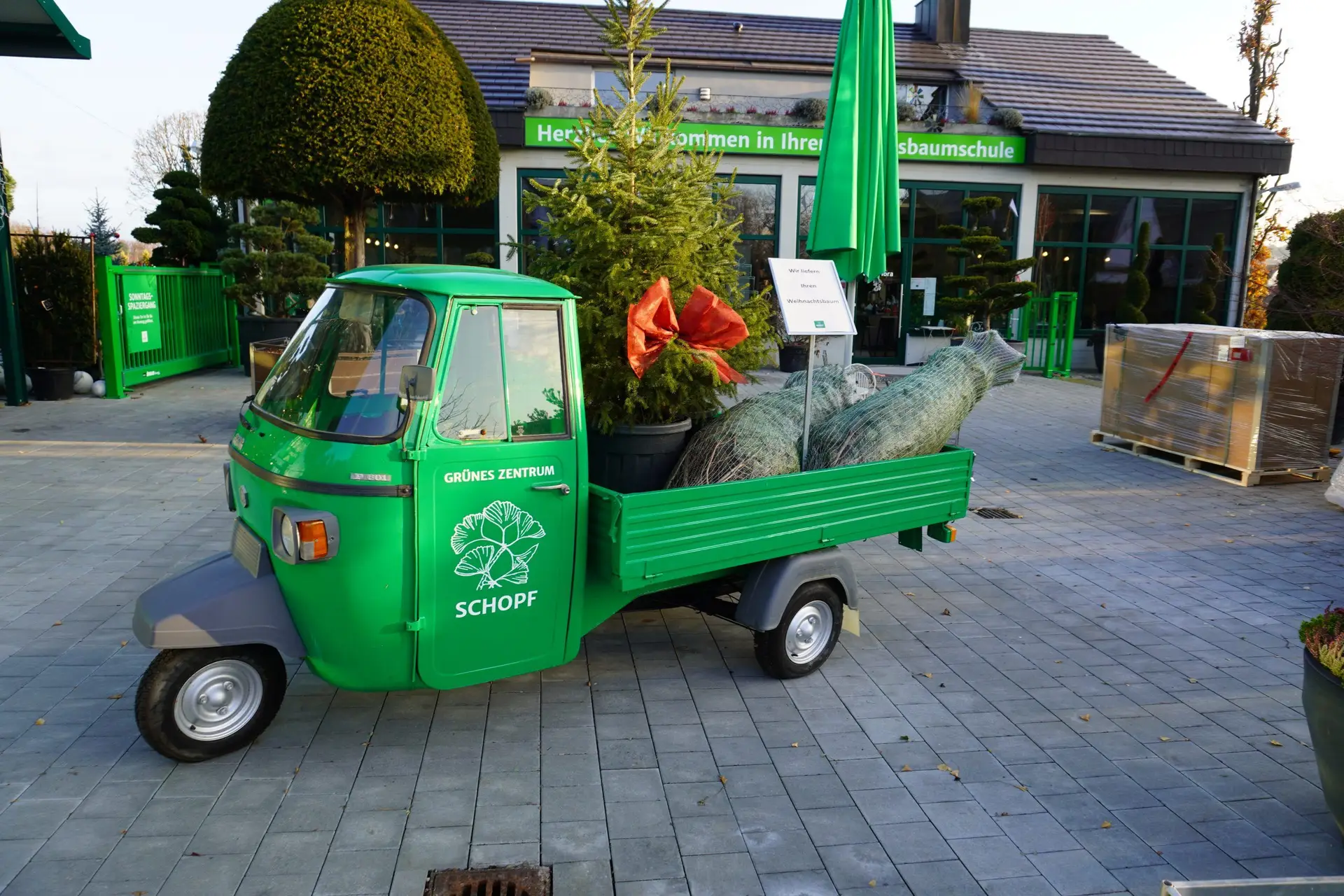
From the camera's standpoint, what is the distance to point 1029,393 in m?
16.1

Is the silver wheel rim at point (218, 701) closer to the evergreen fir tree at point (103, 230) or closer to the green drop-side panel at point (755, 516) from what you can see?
the green drop-side panel at point (755, 516)

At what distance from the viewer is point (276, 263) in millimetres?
15602

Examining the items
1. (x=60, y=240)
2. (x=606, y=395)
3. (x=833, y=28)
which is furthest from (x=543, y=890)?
(x=833, y=28)

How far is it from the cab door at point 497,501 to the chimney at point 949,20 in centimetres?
2174

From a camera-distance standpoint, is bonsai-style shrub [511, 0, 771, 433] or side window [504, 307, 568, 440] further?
bonsai-style shrub [511, 0, 771, 433]

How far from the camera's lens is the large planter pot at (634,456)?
484 cm

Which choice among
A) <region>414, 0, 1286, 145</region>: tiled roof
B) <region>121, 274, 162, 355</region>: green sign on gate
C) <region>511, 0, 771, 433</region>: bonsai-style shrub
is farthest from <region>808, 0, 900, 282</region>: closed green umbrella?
<region>414, 0, 1286, 145</region>: tiled roof

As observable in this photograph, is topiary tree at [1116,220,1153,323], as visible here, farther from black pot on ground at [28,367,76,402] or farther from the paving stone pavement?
black pot on ground at [28,367,76,402]

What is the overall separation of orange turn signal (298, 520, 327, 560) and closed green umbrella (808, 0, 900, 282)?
567 centimetres

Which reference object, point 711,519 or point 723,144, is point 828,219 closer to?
point 711,519

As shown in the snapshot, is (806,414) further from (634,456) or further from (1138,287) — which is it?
(1138,287)

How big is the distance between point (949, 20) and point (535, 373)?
72.5 feet

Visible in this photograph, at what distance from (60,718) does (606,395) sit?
2865 mm

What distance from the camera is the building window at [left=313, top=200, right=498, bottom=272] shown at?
59.9 feet
